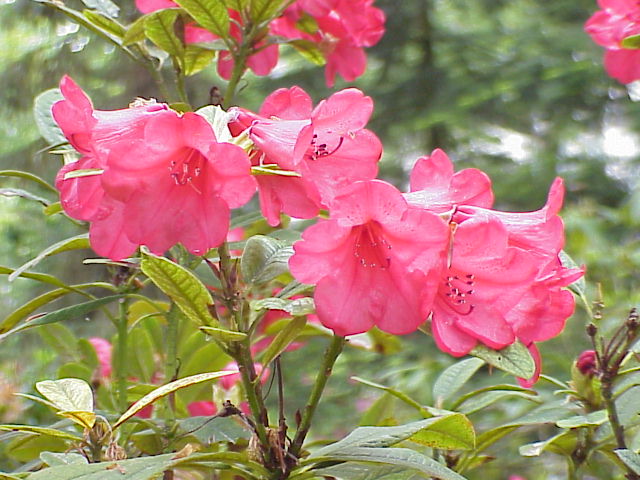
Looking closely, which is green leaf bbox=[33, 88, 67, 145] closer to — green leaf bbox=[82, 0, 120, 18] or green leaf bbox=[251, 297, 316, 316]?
green leaf bbox=[82, 0, 120, 18]

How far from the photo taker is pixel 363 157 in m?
0.65

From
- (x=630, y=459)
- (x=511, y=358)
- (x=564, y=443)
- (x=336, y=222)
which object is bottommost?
(x=564, y=443)

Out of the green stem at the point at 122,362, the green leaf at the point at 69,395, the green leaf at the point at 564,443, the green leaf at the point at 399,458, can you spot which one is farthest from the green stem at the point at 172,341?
the green leaf at the point at 564,443

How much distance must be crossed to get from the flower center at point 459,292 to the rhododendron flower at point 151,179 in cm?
16

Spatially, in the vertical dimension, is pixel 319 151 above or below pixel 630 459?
above

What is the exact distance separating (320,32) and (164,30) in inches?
12.7

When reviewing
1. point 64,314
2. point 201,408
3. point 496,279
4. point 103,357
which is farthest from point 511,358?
point 103,357

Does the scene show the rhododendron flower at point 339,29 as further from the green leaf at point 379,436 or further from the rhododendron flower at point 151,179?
the green leaf at point 379,436

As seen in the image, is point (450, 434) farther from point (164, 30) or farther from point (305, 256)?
point (164, 30)

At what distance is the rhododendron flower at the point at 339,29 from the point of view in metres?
0.99

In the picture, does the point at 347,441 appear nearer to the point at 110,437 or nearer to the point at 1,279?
the point at 110,437

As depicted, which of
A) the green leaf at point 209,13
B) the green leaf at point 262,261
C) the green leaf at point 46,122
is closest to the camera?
the green leaf at point 262,261

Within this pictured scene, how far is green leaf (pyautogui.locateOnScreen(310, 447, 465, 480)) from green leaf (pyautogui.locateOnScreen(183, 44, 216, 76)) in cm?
48

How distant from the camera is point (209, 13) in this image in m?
0.76
